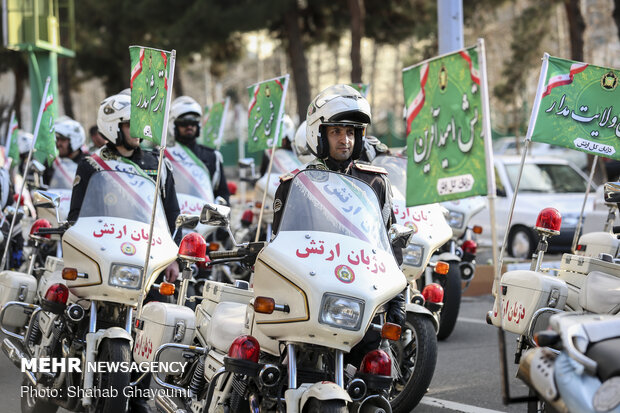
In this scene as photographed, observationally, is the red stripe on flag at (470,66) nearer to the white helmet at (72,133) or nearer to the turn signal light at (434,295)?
the turn signal light at (434,295)

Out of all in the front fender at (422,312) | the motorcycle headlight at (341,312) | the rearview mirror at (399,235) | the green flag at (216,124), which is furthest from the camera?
the green flag at (216,124)

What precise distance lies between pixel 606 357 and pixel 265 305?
5.24 ft

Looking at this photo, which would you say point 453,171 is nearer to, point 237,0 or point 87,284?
point 87,284

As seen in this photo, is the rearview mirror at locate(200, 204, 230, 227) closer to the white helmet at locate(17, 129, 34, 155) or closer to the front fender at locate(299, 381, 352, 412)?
the front fender at locate(299, 381, 352, 412)

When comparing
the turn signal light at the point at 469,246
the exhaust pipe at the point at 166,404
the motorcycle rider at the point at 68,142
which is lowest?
the exhaust pipe at the point at 166,404

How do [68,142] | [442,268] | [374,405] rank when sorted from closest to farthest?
[374,405] < [442,268] < [68,142]

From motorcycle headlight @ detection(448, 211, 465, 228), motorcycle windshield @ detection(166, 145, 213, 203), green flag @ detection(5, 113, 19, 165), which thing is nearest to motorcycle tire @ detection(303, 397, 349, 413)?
motorcycle windshield @ detection(166, 145, 213, 203)

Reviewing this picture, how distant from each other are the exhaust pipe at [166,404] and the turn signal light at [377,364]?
1205 mm

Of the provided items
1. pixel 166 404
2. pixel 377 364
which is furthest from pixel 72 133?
pixel 377 364

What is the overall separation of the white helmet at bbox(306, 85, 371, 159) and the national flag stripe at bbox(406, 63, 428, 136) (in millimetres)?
215

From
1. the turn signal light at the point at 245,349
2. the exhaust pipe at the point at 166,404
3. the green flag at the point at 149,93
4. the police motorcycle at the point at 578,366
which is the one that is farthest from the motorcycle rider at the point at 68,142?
the police motorcycle at the point at 578,366

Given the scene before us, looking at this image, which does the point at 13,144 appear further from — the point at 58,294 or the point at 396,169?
the point at 58,294

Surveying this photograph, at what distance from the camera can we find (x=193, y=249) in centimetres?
609

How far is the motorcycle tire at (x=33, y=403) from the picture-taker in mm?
6283
